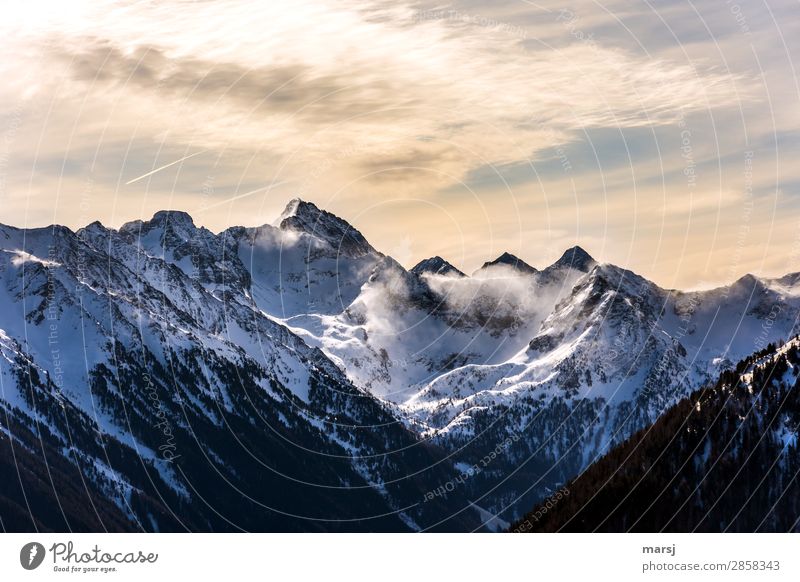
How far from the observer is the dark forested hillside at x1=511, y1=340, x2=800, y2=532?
166 m

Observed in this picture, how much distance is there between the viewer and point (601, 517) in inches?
6742

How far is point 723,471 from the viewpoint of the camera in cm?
16975

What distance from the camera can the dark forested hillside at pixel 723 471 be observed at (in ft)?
544
